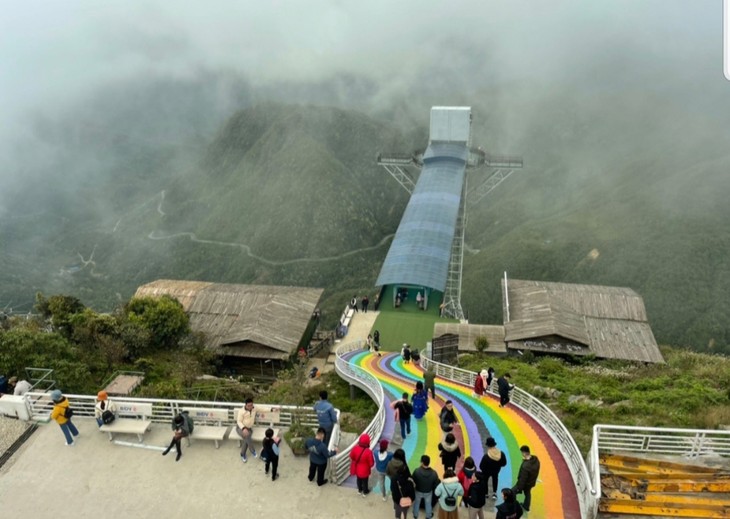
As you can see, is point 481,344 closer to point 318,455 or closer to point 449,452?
point 449,452

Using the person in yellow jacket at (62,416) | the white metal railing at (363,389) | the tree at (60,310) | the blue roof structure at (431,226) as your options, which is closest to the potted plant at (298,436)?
the white metal railing at (363,389)

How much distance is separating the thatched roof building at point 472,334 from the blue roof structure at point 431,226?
3.75m

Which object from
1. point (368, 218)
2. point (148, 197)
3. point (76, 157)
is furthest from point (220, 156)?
point (76, 157)

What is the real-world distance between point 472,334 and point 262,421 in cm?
1553

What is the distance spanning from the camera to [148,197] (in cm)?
12306

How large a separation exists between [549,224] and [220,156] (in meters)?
79.7

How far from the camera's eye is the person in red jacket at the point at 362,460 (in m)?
11.1

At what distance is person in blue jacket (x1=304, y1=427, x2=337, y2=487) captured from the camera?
11.5 metres

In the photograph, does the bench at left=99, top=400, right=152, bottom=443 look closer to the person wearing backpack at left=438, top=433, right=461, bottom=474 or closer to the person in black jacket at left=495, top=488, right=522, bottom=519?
the person wearing backpack at left=438, top=433, right=461, bottom=474

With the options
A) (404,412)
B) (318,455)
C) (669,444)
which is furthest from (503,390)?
(318,455)

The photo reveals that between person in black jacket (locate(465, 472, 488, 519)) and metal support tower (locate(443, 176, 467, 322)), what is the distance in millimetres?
22433

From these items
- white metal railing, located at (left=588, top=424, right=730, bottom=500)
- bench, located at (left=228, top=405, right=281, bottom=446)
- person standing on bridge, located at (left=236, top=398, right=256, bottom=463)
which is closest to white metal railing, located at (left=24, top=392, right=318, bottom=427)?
bench, located at (left=228, top=405, right=281, bottom=446)

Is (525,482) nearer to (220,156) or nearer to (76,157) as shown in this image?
(220,156)

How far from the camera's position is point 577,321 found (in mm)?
28453
